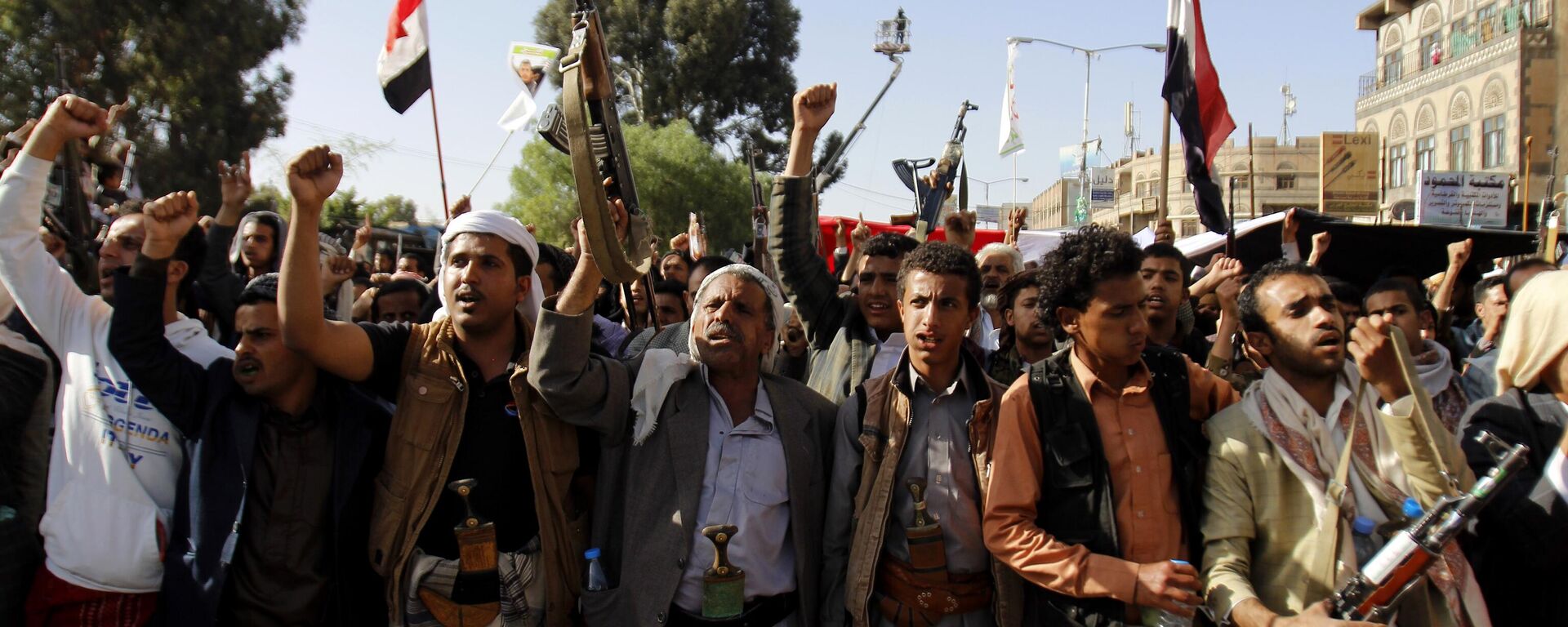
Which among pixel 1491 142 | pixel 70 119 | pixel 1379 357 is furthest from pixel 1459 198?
pixel 1491 142

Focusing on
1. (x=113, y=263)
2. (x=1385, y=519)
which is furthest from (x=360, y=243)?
(x=1385, y=519)

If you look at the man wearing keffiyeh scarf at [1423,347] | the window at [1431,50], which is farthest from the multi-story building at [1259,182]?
the man wearing keffiyeh scarf at [1423,347]

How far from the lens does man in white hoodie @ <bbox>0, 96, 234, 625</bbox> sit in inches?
105

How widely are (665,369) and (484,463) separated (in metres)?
0.59

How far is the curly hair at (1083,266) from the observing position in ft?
9.16

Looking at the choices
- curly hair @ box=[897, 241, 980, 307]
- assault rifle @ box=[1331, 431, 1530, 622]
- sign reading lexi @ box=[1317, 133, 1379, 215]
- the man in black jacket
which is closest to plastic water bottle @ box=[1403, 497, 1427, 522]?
assault rifle @ box=[1331, 431, 1530, 622]

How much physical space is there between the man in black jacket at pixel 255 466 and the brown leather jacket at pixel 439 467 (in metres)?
0.13

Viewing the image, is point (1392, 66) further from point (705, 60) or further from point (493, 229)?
point (493, 229)

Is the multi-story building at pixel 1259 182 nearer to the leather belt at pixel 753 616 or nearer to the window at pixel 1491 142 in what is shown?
the window at pixel 1491 142

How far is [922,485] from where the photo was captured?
2770 mm

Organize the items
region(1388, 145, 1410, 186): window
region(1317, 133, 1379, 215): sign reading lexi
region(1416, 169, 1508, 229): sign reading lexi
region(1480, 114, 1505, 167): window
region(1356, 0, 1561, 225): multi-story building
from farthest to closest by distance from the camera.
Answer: region(1388, 145, 1410, 186): window
region(1317, 133, 1379, 215): sign reading lexi
region(1480, 114, 1505, 167): window
region(1356, 0, 1561, 225): multi-story building
region(1416, 169, 1508, 229): sign reading lexi

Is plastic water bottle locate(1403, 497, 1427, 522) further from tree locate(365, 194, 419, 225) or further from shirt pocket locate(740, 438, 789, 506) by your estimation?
tree locate(365, 194, 419, 225)

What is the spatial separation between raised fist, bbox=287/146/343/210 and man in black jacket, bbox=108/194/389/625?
13.8 inches

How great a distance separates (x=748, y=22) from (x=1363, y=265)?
94.5 ft
